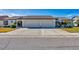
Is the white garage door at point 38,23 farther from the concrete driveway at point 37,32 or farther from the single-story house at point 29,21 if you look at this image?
the concrete driveway at point 37,32

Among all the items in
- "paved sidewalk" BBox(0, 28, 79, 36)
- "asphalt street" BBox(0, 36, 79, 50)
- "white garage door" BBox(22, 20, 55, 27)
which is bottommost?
"asphalt street" BBox(0, 36, 79, 50)

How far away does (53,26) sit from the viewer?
607cm

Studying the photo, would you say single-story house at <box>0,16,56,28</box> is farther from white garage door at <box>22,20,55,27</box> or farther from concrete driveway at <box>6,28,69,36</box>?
concrete driveway at <box>6,28,69,36</box>

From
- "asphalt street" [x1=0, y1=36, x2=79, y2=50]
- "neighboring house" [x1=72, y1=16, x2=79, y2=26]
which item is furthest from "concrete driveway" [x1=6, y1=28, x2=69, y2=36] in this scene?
A: "neighboring house" [x1=72, y1=16, x2=79, y2=26]

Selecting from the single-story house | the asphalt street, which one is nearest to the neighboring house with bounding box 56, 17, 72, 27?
the single-story house

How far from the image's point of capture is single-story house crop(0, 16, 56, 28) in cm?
607

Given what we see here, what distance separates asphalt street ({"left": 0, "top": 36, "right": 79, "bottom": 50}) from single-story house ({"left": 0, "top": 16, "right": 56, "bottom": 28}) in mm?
451

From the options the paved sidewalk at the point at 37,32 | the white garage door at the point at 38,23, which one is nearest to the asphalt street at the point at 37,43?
the paved sidewalk at the point at 37,32

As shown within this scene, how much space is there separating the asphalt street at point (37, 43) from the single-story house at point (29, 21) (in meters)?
0.45

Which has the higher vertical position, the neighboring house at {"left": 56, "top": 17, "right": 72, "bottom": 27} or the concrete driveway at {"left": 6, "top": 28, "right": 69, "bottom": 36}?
the neighboring house at {"left": 56, "top": 17, "right": 72, "bottom": 27}
